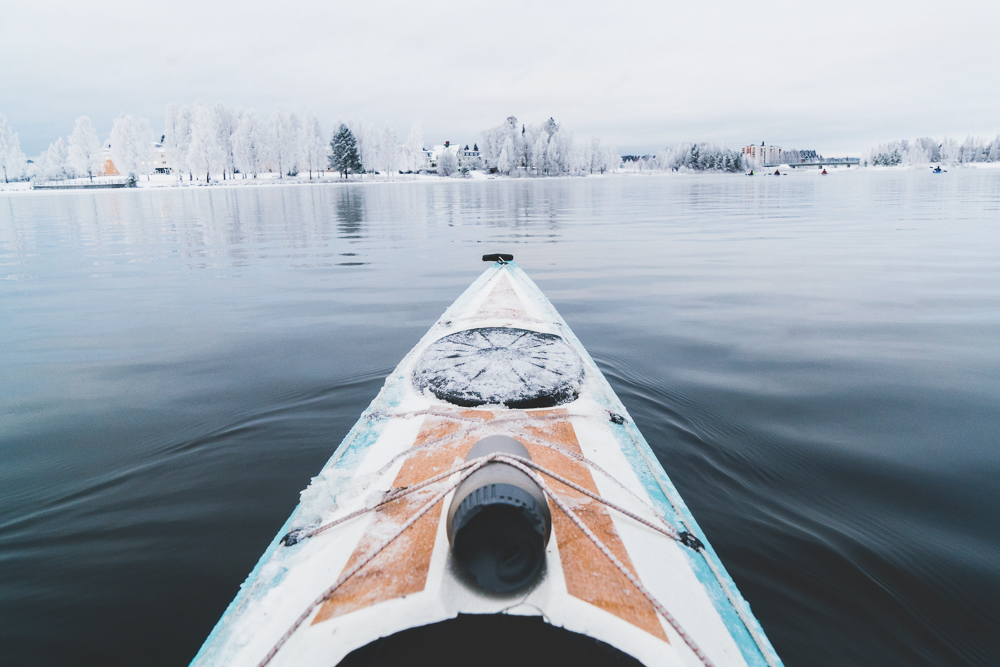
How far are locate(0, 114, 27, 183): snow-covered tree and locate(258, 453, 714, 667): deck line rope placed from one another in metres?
87.8

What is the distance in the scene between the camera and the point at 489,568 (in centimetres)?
158

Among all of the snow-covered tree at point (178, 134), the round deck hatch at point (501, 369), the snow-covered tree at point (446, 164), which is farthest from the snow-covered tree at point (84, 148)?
the round deck hatch at point (501, 369)

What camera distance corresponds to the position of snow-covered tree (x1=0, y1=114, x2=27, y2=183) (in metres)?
64.9

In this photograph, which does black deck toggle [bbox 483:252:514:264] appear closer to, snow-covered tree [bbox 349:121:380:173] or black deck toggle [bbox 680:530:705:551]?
black deck toggle [bbox 680:530:705:551]

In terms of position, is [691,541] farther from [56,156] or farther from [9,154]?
[56,156]

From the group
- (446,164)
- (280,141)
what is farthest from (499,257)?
(446,164)

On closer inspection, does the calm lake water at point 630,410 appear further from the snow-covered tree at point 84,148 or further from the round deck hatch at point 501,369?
the snow-covered tree at point 84,148

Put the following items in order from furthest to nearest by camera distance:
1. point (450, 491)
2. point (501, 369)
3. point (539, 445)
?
point (501, 369), point (539, 445), point (450, 491)

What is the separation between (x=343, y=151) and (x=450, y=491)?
7574 cm

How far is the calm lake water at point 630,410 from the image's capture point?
2.55 meters

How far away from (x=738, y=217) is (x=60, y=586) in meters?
20.9

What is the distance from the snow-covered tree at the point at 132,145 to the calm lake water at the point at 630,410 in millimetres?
67512

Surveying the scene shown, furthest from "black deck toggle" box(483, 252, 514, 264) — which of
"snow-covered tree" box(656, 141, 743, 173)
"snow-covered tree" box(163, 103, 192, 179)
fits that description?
"snow-covered tree" box(656, 141, 743, 173)

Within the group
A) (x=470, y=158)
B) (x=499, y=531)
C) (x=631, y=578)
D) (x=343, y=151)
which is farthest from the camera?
(x=470, y=158)
